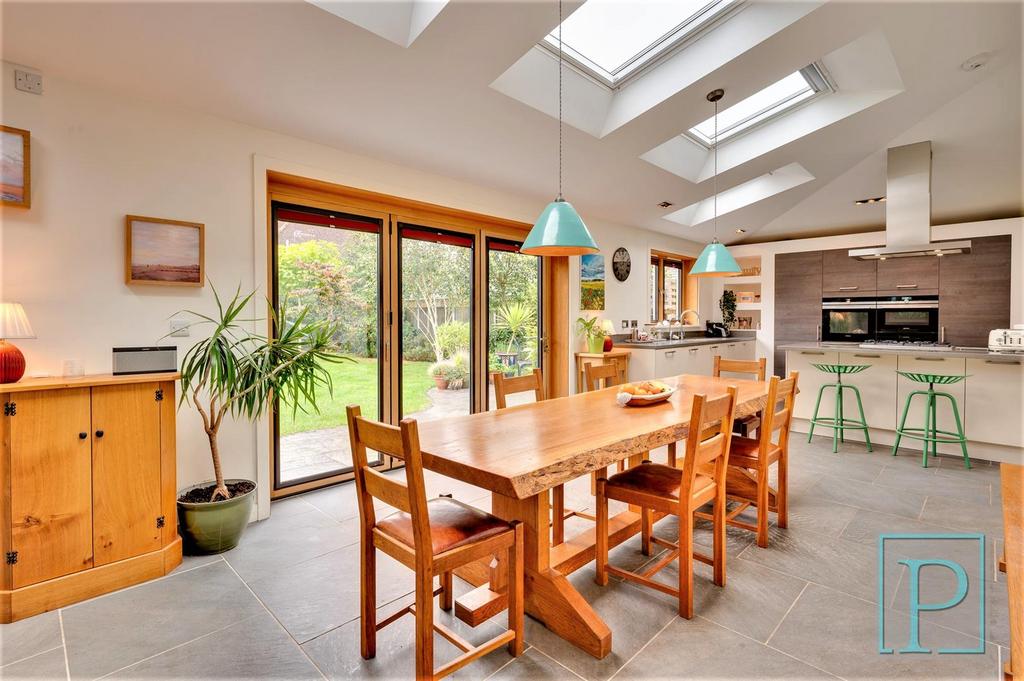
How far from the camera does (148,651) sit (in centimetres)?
177

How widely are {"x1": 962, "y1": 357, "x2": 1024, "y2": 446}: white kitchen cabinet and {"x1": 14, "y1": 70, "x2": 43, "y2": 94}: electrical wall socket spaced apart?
20.4ft

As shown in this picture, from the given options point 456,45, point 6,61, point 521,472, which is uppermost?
point 456,45

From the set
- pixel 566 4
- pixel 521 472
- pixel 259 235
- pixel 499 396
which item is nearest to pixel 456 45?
pixel 566 4

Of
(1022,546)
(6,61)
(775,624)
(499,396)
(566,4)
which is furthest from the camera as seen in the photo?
(499,396)

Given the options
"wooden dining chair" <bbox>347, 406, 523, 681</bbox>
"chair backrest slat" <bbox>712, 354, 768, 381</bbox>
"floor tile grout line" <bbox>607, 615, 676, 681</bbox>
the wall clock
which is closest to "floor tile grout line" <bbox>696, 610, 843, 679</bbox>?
"floor tile grout line" <bbox>607, 615, 676, 681</bbox>

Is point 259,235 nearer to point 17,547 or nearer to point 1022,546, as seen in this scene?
point 17,547

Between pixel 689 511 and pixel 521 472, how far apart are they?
0.89m

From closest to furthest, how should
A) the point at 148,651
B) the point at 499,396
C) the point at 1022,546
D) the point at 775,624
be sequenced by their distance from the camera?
the point at 1022,546
the point at 148,651
the point at 775,624
the point at 499,396

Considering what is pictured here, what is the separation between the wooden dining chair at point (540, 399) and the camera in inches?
89.5

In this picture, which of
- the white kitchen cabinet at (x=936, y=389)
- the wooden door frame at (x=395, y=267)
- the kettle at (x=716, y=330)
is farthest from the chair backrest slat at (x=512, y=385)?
the kettle at (x=716, y=330)

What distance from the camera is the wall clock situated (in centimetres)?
552

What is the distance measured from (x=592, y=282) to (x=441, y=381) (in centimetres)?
208

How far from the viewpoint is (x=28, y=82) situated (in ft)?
7.06

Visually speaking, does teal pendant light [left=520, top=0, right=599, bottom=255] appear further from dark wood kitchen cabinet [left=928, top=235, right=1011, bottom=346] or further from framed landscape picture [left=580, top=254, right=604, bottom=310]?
dark wood kitchen cabinet [left=928, top=235, right=1011, bottom=346]
